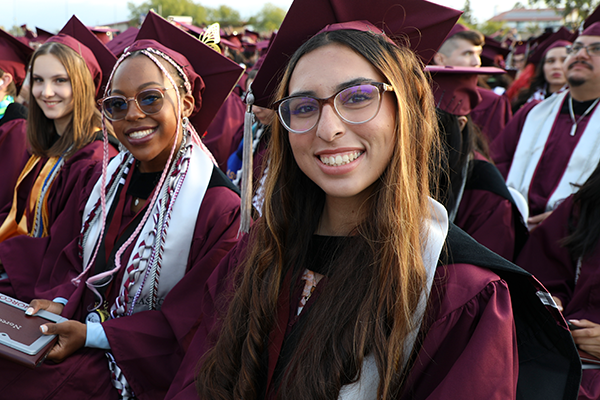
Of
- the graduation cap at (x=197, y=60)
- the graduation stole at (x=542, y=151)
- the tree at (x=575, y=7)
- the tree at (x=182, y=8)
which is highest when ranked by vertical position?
the tree at (x=182, y=8)

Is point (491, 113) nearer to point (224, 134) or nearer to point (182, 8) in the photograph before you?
point (224, 134)

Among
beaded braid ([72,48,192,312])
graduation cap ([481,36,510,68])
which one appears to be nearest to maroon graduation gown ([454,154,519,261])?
beaded braid ([72,48,192,312])

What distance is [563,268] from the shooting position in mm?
2660

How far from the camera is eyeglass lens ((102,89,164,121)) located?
2.46 m

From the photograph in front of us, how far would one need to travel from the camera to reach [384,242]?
1.46m

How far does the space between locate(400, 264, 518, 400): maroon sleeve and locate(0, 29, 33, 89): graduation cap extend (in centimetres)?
523

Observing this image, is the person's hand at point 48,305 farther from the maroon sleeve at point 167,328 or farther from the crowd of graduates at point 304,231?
the maroon sleeve at point 167,328

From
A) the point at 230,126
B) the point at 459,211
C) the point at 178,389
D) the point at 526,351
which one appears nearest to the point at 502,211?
the point at 459,211

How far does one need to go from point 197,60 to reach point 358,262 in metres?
1.83

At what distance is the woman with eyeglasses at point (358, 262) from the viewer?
1359mm

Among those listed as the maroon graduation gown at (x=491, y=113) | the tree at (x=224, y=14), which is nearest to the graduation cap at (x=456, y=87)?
the maroon graduation gown at (x=491, y=113)

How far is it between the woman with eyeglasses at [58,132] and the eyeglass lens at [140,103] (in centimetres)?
99

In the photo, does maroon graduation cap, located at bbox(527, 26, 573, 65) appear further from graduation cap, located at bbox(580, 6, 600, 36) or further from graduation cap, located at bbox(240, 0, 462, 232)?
graduation cap, located at bbox(240, 0, 462, 232)

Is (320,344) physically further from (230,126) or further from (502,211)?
(230,126)
